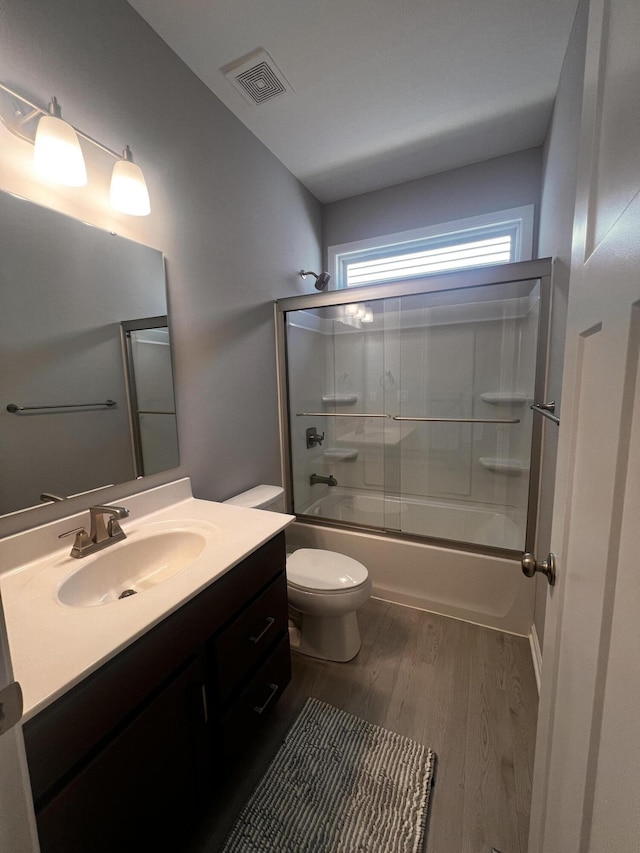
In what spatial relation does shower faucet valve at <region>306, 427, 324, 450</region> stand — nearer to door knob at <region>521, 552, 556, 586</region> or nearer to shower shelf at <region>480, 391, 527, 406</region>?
shower shelf at <region>480, 391, 527, 406</region>

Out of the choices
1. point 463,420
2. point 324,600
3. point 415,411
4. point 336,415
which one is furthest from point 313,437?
point 324,600

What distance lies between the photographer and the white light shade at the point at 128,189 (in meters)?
1.17

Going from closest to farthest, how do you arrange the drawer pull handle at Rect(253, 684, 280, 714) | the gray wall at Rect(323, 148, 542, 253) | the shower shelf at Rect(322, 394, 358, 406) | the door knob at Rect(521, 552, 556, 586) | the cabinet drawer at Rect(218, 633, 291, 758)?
the door knob at Rect(521, 552, 556, 586) < the cabinet drawer at Rect(218, 633, 291, 758) < the drawer pull handle at Rect(253, 684, 280, 714) < the gray wall at Rect(323, 148, 542, 253) < the shower shelf at Rect(322, 394, 358, 406)

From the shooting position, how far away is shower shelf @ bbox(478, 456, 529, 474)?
7.29 ft

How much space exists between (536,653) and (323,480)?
1.61 metres

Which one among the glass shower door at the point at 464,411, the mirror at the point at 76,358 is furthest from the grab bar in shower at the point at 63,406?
the glass shower door at the point at 464,411

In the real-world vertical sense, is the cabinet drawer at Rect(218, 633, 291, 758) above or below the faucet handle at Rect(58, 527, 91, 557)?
below

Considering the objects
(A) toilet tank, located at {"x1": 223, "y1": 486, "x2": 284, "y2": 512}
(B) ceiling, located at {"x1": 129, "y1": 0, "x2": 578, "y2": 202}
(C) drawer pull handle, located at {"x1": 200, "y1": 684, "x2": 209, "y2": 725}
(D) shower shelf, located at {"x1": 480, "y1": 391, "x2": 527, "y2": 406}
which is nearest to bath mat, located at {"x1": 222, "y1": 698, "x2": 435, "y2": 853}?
(C) drawer pull handle, located at {"x1": 200, "y1": 684, "x2": 209, "y2": 725}

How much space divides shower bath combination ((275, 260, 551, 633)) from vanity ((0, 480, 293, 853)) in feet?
3.45

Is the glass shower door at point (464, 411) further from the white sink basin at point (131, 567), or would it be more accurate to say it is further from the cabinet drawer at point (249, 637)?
the white sink basin at point (131, 567)

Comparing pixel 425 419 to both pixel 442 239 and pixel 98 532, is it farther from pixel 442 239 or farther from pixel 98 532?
pixel 98 532

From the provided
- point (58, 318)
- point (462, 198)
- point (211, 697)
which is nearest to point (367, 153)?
point (462, 198)

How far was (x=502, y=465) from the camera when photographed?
7.77 ft

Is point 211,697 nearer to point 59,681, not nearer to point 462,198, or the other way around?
point 59,681
